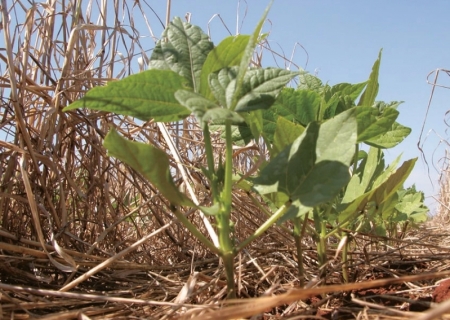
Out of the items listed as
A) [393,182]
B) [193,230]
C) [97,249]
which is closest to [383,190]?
[393,182]

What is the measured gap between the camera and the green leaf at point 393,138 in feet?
2.54

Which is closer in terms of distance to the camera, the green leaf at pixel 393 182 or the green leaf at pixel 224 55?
the green leaf at pixel 224 55

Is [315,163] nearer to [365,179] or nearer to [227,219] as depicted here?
[227,219]

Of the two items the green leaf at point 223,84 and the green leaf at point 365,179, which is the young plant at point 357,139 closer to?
the green leaf at point 365,179

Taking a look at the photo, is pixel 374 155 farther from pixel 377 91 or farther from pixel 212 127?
pixel 212 127

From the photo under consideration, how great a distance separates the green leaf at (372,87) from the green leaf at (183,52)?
0.89 feet

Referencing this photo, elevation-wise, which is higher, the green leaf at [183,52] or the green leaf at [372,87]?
the green leaf at [183,52]

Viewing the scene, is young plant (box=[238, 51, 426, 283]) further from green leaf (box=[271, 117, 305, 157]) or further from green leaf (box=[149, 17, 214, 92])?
green leaf (box=[149, 17, 214, 92])

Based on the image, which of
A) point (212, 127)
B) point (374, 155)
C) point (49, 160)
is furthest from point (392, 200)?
point (49, 160)

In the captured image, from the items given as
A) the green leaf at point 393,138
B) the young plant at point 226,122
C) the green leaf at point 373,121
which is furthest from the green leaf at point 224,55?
the green leaf at point 393,138

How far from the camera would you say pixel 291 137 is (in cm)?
63

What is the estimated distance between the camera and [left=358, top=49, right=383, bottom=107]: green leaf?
2.31ft

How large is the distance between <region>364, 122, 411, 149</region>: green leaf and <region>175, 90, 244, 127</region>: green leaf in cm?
38

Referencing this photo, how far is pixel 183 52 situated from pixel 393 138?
1.33 ft
